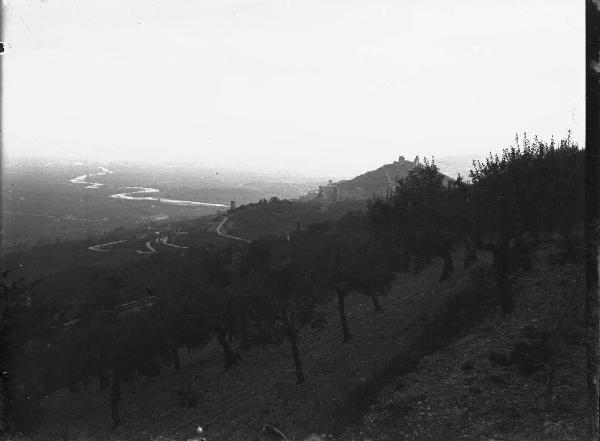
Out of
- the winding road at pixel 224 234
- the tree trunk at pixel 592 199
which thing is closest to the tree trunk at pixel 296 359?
the tree trunk at pixel 592 199

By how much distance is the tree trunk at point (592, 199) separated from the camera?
7.65m

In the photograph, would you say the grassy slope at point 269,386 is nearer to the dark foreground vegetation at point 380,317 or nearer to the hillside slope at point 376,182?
the dark foreground vegetation at point 380,317

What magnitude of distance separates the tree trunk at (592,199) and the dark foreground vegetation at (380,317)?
5343 mm

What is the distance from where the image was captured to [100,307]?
5378cm

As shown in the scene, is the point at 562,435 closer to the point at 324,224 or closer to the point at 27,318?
the point at 27,318

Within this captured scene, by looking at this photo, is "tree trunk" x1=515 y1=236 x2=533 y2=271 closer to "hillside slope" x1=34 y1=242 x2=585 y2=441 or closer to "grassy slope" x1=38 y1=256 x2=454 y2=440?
"hillside slope" x1=34 y1=242 x2=585 y2=441

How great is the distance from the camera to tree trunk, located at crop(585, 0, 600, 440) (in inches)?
301

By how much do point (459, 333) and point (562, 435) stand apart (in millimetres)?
12661

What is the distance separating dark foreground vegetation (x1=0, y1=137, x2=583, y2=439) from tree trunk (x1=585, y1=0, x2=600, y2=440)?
534 centimetres

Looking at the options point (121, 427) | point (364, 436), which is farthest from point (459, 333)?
point (121, 427)

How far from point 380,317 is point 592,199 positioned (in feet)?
100

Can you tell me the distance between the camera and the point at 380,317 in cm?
3728

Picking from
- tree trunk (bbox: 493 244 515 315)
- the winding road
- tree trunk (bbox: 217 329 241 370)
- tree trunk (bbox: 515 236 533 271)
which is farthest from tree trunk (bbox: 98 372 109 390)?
the winding road

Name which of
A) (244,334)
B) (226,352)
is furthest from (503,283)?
(226,352)
